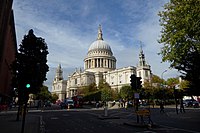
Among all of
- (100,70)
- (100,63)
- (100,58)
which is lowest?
(100,70)

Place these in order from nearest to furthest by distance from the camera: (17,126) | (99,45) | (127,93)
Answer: (17,126)
(127,93)
(99,45)

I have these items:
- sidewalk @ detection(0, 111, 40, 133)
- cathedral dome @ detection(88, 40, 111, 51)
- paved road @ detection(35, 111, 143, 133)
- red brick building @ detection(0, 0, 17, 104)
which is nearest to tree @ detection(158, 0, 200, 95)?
paved road @ detection(35, 111, 143, 133)

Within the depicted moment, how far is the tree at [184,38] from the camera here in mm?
19734

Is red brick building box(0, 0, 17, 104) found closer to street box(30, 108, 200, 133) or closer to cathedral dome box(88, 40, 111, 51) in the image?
street box(30, 108, 200, 133)

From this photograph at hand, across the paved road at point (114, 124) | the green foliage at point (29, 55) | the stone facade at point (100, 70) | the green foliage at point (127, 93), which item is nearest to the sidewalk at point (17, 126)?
the paved road at point (114, 124)

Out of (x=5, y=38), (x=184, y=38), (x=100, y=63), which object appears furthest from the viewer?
(x=100, y=63)

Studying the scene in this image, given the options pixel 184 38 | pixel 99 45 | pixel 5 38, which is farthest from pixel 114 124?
pixel 99 45

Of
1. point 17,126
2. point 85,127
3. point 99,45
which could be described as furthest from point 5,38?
point 99,45

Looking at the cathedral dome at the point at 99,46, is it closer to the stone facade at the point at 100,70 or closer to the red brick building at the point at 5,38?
the stone facade at the point at 100,70

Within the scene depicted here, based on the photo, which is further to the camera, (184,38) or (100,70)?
(100,70)

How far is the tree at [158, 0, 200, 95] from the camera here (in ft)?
64.7

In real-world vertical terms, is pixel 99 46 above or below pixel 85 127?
above

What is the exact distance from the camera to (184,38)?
73.3 ft

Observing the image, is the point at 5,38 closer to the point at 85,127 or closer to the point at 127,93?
the point at 85,127
